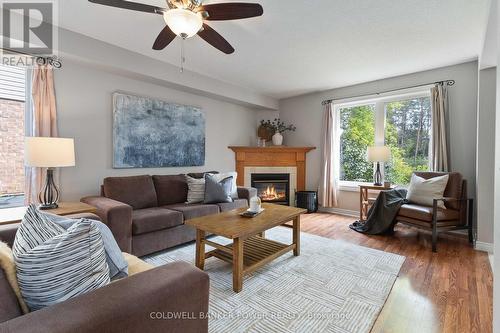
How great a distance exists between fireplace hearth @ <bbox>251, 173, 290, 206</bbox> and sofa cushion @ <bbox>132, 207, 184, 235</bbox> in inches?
96.1

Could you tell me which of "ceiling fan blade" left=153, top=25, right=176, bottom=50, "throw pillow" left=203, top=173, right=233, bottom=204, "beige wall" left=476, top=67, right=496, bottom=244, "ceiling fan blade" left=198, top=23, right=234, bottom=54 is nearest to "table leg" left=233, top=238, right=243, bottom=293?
"throw pillow" left=203, top=173, right=233, bottom=204

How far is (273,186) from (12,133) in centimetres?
405

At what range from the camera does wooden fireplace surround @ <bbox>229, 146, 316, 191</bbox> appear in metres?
4.98

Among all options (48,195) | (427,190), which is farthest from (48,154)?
(427,190)

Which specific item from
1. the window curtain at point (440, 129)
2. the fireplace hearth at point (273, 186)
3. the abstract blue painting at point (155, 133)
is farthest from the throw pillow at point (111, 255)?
the window curtain at point (440, 129)

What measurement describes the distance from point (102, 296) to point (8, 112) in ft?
9.26

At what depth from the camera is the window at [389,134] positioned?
3.88m

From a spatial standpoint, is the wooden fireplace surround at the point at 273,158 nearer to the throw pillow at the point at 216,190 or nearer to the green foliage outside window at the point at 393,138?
the green foliage outside window at the point at 393,138

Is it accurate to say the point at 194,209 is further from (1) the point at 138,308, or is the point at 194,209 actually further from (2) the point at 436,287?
(2) the point at 436,287

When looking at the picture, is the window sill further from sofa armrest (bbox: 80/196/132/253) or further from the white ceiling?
sofa armrest (bbox: 80/196/132/253)

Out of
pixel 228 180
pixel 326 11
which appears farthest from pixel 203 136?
pixel 326 11

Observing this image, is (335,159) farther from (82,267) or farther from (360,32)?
(82,267)

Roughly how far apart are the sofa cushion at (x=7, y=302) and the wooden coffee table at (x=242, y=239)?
4.10 feet

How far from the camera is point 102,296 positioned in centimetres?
87
